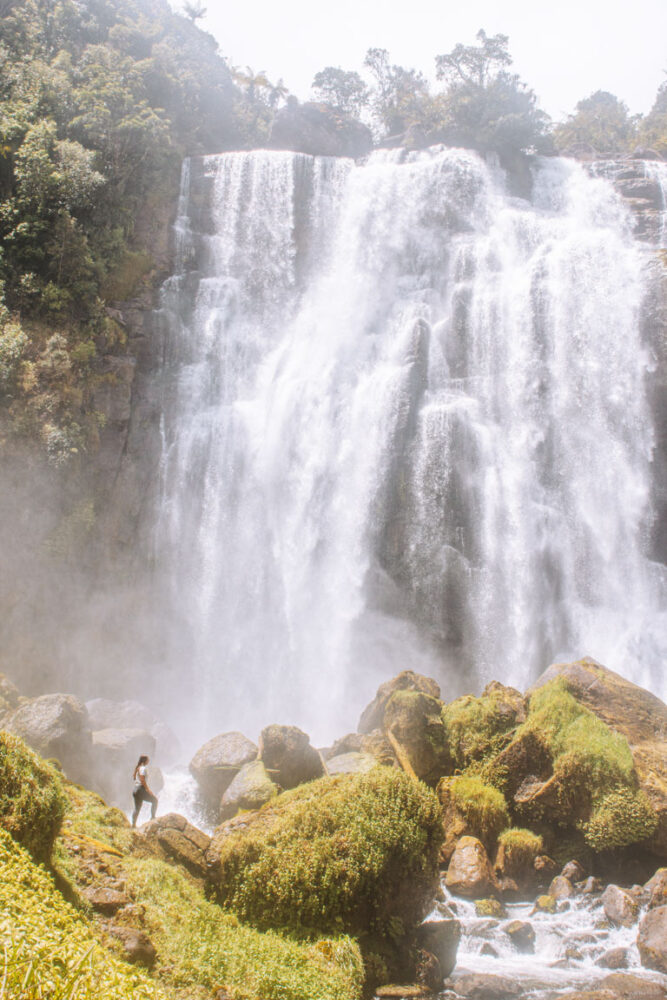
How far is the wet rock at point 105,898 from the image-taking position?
25.0 ft

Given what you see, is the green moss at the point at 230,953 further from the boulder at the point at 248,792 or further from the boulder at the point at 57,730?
the boulder at the point at 57,730

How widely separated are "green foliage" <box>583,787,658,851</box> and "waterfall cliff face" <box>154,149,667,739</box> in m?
10.4

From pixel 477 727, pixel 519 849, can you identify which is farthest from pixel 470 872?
pixel 477 727

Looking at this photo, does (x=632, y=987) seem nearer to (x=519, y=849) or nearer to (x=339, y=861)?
(x=519, y=849)

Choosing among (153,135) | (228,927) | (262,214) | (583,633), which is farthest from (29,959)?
(262,214)

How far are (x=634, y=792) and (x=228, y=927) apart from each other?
8.92 metres

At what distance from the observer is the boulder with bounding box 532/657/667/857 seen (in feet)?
44.5

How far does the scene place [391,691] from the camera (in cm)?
1761

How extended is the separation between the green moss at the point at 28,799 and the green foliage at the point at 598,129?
41.6 meters

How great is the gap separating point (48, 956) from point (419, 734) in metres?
12.1

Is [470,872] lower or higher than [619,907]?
lower

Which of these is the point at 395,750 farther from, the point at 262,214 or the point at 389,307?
the point at 262,214

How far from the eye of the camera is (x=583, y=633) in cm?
2414

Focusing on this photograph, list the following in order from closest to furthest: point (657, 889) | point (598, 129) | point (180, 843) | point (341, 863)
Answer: point (341, 863) < point (180, 843) < point (657, 889) < point (598, 129)
